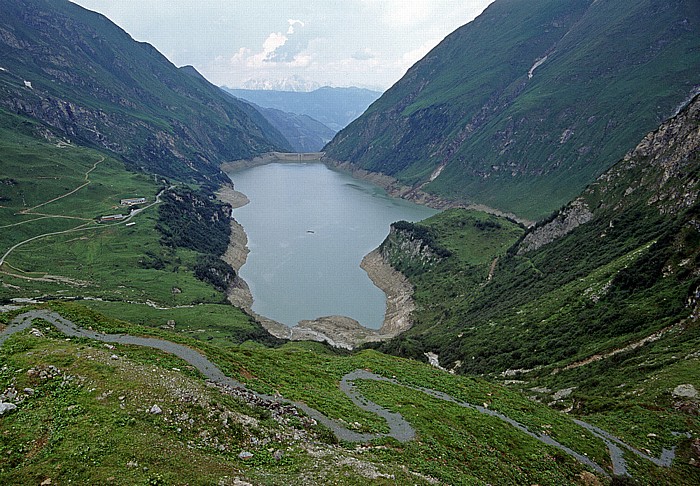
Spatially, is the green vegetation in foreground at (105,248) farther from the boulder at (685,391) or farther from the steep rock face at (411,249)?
the boulder at (685,391)

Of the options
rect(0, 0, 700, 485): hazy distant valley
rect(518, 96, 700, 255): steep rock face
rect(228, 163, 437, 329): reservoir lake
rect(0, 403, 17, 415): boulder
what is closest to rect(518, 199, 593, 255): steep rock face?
rect(518, 96, 700, 255): steep rock face

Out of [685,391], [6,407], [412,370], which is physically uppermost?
[6,407]

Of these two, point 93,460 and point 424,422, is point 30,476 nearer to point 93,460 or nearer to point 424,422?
point 93,460

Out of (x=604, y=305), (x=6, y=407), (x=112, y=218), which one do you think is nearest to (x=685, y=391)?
(x=604, y=305)

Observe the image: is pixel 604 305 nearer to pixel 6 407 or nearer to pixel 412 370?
pixel 412 370

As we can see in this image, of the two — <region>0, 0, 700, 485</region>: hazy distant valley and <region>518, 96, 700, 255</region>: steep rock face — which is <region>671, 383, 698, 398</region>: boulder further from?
<region>518, 96, 700, 255</region>: steep rock face

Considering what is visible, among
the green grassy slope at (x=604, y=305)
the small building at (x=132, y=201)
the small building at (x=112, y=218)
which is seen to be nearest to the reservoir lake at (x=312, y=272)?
the green grassy slope at (x=604, y=305)
